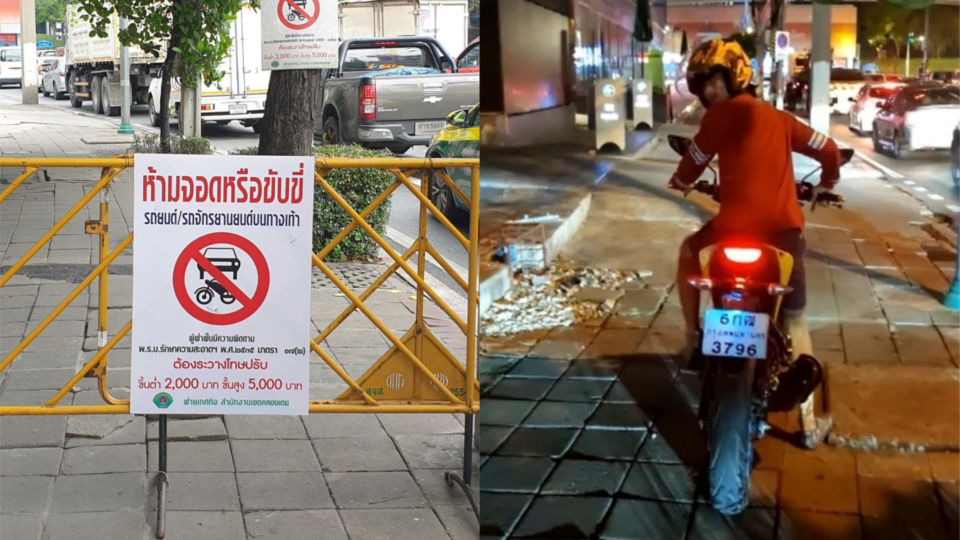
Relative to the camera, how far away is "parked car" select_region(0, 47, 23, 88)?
5525 cm

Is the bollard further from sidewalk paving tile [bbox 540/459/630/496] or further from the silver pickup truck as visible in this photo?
the silver pickup truck

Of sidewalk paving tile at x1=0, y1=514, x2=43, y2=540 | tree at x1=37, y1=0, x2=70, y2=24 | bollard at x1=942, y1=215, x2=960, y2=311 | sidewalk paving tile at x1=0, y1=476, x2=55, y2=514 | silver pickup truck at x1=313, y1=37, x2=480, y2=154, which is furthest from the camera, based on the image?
tree at x1=37, y1=0, x2=70, y2=24

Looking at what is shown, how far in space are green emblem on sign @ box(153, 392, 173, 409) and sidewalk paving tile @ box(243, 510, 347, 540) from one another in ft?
1.67

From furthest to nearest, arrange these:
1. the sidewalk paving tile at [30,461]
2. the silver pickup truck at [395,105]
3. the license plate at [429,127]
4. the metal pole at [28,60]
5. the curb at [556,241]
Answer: the metal pole at [28,60] < the license plate at [429,127] < the silver pickup truck at [395,105] < the sidewalk paving tile at [30,461] < the curb at [556,241]

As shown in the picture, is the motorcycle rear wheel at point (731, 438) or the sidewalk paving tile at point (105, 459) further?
the sidewalk paving tile at point (105, 459)

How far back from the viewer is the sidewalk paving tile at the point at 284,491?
487 centimetres

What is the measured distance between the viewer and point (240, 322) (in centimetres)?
459

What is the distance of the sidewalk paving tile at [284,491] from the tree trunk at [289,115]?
5.71m

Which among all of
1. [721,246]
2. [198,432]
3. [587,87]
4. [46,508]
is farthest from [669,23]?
[198,432]

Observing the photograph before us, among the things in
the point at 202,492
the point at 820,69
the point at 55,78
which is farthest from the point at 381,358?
the point at 55,78

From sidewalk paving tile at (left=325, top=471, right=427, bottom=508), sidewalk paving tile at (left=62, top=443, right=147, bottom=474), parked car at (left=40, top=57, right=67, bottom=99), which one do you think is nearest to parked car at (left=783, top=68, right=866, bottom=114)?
sidewalk paving tile at (left=325, top=471, right=427, bottom=508)

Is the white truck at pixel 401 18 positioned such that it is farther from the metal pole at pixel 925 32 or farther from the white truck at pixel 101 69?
the metal pole at pixel 925 32

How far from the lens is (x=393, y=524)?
4723 mm

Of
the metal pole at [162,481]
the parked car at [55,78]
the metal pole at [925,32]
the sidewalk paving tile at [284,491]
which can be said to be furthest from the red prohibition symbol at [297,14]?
the parked car at [55,78]
